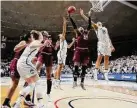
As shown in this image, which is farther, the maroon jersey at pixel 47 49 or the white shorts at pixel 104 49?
the white shorts at pixel 104 49

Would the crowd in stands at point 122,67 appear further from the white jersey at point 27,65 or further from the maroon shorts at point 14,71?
the white jersey at point 27,65

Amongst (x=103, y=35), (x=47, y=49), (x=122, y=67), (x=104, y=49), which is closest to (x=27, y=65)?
(x=47, y=49)

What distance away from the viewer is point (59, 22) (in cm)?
2827

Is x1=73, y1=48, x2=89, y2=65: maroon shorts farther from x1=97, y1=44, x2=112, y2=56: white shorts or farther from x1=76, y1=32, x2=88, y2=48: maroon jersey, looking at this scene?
x1=97, y1=44, x2=112, y2=56: white shorts

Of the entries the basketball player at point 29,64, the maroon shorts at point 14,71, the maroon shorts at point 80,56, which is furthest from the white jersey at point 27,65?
the maroon shorts at point 80,56

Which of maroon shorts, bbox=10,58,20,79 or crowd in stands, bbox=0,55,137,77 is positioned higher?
crowd in stands, bbox=0,55,137,77

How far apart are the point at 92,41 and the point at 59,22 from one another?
13.2 ft

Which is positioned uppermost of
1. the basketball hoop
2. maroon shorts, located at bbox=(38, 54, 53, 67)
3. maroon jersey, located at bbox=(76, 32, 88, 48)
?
the basketball hoop

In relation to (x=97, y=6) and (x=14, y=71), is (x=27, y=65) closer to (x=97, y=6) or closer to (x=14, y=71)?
(x=14, y=71)

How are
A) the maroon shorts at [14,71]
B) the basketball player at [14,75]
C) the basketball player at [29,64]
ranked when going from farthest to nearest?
the maroon shorts at [14,71] → the basketball player at [14,75] → the basketball player at [29,64]

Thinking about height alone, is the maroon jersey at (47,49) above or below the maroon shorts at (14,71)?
above

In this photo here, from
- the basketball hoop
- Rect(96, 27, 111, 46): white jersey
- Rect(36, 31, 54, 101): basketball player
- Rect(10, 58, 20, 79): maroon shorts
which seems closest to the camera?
Rect(10, 58, 20, 79): maroon shorts

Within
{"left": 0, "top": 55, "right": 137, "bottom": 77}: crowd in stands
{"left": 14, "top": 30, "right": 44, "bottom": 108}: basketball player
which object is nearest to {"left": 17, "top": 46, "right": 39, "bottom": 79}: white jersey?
{"left": 14, "top": 30, "right": 44, "bottom": 108}: basketball player

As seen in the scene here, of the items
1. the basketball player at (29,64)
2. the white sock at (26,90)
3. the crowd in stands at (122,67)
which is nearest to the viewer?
the white sock at (26,90)
